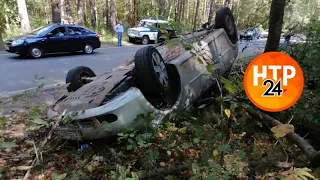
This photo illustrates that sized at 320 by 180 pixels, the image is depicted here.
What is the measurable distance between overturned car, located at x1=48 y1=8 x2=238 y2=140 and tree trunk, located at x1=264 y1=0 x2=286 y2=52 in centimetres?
101

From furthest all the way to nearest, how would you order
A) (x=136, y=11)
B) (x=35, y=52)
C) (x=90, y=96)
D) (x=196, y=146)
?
(x=136, y=11) < (x=35, y=52) < (x=90, y=96) < (x=196, y=146)

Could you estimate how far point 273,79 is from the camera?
2666 mm

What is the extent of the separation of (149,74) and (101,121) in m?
0.84

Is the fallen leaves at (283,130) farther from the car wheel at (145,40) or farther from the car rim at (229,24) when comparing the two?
the car wheel at (145,40)

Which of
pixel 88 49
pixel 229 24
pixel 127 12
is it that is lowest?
pixel 127 12

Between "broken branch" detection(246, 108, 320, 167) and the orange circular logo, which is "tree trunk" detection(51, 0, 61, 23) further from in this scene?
the orange circular logo

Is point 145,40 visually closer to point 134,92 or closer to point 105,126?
point 134,92

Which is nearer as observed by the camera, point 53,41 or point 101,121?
point 101,121

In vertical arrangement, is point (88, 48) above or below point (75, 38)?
below

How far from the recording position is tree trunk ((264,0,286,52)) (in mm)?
4148

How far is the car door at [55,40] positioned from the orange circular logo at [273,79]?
11332 mm

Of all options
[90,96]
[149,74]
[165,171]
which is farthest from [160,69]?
[165,171]

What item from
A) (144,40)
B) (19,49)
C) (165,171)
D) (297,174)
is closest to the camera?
(297,174)

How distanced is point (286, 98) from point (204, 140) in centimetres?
120
